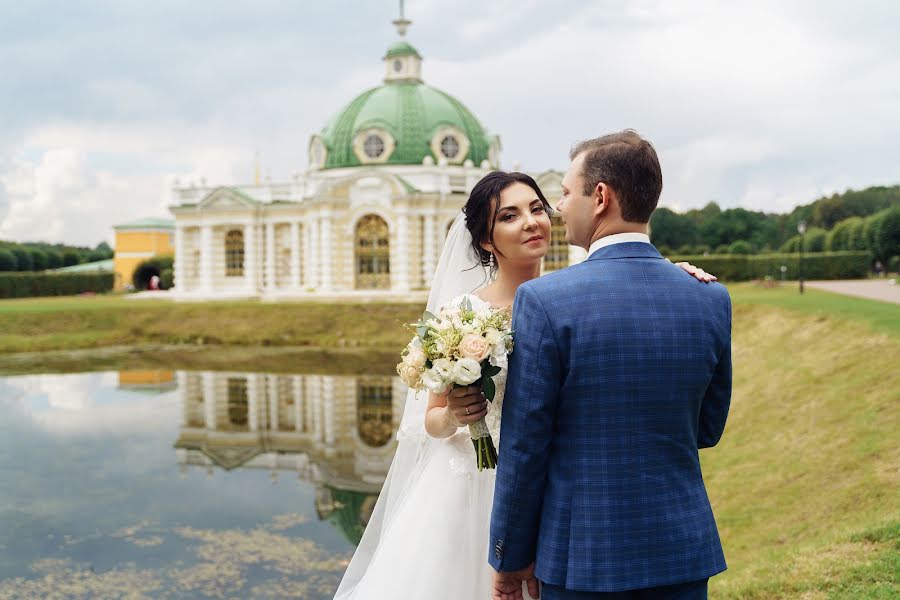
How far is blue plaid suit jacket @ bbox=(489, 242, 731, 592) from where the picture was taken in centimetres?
246

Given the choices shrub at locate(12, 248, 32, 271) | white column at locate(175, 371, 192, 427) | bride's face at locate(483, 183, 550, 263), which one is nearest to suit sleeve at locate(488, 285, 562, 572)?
bride's face at locate(483, 183, 550, 263)

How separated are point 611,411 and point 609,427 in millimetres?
51

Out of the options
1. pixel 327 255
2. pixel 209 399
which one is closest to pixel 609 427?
pixel 209 399

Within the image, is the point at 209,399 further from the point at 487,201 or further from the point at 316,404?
the point at 487,201

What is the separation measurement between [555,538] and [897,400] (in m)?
7.73

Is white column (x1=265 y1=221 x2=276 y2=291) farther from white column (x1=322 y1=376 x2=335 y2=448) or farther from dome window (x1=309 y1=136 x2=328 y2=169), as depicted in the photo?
white column (x1=322 y1=376 x2=335 y2=448)

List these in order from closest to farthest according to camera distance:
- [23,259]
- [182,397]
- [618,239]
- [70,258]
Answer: [618,239] → [182,397] → [23,259] → [70,258]

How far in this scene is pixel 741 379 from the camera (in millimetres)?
14406

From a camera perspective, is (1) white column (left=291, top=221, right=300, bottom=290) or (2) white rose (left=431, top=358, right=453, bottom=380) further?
(1) white column (left=291, top=221, right=300, bottom=290)

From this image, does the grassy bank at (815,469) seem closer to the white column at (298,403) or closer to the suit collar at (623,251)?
the suit collar at (623,251)

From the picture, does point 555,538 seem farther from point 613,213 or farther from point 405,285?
point 405,285

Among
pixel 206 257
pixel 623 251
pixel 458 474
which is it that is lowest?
pixel 458 474

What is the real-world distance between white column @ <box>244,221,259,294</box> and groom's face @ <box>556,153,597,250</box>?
3527 centimetres

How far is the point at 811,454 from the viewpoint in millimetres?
8555
